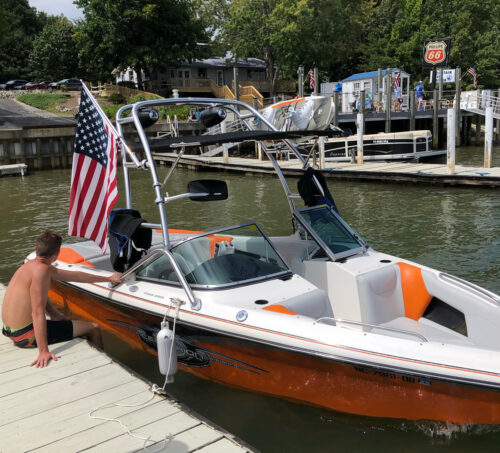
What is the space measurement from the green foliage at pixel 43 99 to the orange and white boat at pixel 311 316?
40628 millimetres

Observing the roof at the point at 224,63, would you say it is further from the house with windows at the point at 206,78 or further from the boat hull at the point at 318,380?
the boat hull at the point at 318,380

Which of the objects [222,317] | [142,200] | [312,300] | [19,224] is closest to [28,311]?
[222,317]

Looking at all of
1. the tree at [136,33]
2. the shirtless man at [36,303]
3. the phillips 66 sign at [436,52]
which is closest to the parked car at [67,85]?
the tree at [136,33]

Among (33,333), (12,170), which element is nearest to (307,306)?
(33,333)

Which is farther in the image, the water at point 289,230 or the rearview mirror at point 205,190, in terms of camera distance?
the rearview mirror at point 205,190

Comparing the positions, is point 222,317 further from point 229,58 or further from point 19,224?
point 229,58

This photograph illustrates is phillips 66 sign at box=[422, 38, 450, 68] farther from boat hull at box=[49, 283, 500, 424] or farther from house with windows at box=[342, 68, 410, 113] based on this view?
boat hull at box=[49, 283, 500, 424]

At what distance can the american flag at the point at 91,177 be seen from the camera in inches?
245

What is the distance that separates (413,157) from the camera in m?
24.8

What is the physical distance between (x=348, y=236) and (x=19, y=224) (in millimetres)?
11085

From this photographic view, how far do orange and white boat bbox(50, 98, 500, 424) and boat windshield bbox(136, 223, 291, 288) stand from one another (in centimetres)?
1

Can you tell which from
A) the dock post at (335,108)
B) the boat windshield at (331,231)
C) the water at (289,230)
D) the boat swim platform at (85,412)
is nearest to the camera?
the boat swim platform at (85,412)

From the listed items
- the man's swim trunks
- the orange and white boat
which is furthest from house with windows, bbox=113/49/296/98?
the man's swim trunks

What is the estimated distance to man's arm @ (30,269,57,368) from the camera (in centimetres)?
473
